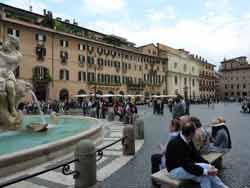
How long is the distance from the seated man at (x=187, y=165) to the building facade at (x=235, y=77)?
103 meters

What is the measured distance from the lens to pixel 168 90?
67.6 metres

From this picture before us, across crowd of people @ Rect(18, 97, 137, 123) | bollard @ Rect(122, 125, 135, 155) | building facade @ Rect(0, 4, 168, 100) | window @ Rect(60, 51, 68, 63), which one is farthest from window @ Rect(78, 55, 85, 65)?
bollard @ Rect(122, 125, 135, 155)

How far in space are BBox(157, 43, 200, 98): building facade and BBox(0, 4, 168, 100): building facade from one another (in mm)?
12038

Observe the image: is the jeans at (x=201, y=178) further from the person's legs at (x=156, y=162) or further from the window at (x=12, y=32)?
the window at (x=12, y=32)

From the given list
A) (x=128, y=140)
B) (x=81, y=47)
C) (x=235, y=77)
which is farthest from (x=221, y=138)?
(x=235, y=77)

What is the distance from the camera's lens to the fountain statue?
9.20 meters

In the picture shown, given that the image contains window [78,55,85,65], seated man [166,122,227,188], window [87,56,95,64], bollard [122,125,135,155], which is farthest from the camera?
window [87,56,95,64]

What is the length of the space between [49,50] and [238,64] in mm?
85171

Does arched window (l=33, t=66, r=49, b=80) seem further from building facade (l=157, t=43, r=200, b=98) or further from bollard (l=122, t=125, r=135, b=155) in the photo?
building facade (l=157, t=43, r=200, b=98)

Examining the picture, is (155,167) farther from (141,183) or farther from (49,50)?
(49,50)

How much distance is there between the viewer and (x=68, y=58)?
136 feet

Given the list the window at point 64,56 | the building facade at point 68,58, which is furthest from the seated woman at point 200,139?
the window at point 64,56

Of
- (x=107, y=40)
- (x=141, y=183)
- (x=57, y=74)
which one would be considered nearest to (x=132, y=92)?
(x=107, y=40)

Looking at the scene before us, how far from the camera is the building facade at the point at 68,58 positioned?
3579cm
